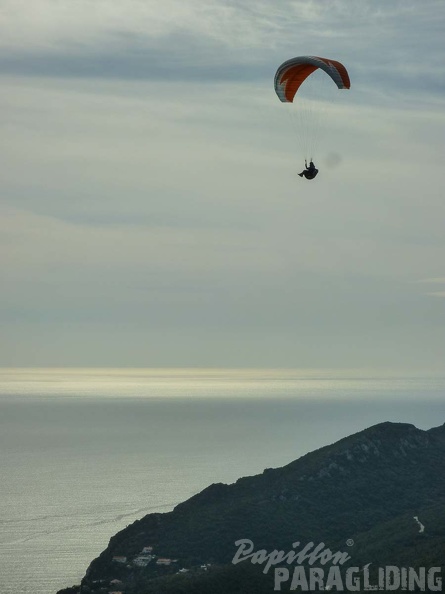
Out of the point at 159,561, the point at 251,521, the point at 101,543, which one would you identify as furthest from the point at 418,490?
the point at 101,543

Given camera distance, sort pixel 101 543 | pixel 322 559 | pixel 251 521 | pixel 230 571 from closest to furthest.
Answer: pixel 230 571 < pixel 322 559 < pixel 251 521 < pixel 101 543

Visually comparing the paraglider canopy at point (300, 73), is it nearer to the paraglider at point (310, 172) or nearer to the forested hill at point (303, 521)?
the paraglider at point (310, 172)

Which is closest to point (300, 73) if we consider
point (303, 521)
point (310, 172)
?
point (310, 172)

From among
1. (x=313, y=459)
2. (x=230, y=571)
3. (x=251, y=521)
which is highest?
(x=313, y=459)

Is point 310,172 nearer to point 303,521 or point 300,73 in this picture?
point 300,73

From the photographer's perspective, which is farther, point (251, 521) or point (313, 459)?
point (313, 459)

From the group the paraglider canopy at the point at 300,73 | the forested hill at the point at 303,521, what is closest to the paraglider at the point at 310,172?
the paraglider canopy at the point at 300,73

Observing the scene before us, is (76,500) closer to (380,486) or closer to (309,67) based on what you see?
(380,486)

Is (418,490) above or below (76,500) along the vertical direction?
below
